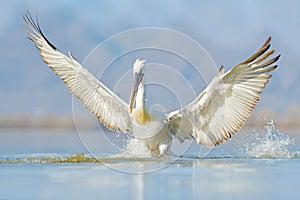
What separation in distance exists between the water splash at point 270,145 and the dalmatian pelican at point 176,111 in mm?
2407

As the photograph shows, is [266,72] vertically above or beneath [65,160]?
above

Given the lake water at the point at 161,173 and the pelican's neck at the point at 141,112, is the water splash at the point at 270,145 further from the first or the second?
the pelican's neck at the point at 141,112

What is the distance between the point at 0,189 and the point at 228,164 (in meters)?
5.08

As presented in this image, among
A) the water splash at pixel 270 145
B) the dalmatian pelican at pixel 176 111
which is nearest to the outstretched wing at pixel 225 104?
the dalmatian pelican at pixel 176 111

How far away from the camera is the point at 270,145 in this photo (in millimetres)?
17891

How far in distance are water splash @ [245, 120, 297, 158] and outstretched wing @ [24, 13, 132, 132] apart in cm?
319

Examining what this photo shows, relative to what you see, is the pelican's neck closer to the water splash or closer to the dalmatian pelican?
the dalmatian pelican

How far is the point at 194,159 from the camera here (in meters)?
16.7

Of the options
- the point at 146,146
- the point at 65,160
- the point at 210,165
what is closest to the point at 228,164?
the point at 210,165

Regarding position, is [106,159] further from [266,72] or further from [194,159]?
[266,72]

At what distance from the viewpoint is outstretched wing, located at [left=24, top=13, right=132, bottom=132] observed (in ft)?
52.6

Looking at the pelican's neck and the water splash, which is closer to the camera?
the pelican's neck

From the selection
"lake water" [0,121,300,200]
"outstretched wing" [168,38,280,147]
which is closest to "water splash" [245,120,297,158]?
"lake water" [0,121,300,200]

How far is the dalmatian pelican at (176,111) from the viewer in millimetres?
14703
